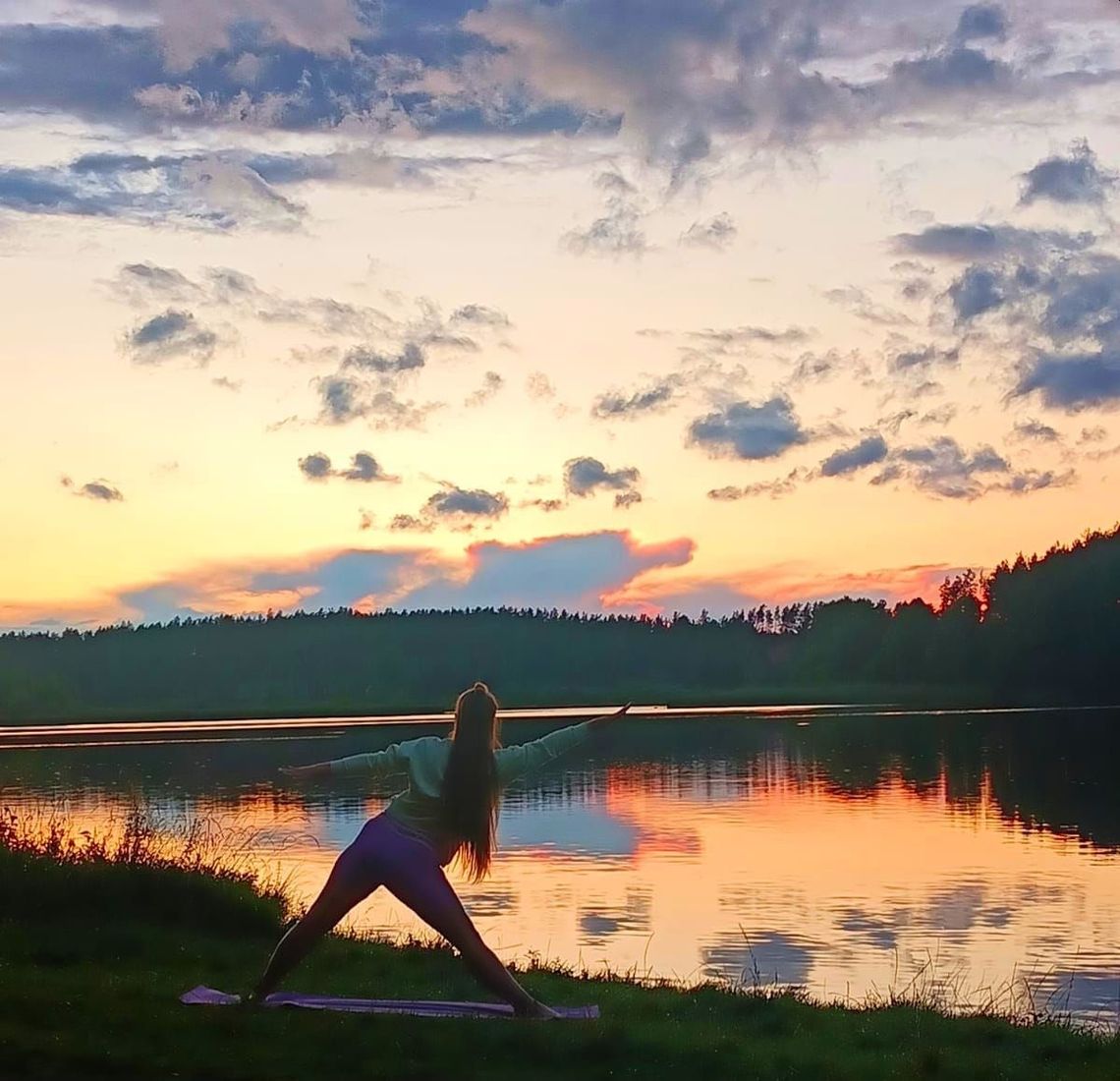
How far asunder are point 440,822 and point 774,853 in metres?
21.7

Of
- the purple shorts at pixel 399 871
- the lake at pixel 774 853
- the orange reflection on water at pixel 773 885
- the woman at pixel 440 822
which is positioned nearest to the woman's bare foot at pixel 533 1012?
the woman at pixel 440 822

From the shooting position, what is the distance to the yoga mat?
11734 mm

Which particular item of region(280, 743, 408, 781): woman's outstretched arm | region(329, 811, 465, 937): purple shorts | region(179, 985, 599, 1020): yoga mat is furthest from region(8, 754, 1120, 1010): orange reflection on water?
region(280, 743, 408, 781): woman's outstretched arm

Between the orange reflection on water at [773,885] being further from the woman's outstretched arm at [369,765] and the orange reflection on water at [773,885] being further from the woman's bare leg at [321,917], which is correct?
the woman's outstretched arm at [369,765]

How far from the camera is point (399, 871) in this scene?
1113 centimetres

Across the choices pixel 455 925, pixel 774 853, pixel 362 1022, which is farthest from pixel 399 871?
pixel 774 853

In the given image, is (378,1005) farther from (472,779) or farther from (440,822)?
(472,779)

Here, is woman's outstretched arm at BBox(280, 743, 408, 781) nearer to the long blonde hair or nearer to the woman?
the woman

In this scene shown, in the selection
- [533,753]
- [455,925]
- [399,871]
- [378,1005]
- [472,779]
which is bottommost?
[378,1005]

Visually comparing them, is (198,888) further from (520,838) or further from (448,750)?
(520,838)

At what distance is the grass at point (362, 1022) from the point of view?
10344mm

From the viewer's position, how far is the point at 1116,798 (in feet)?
140

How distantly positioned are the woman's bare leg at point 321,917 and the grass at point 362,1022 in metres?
0.29

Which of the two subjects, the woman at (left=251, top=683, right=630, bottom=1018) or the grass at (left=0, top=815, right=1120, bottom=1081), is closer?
the grass at (left=0, top=815, right=1120, bottom=1081)
